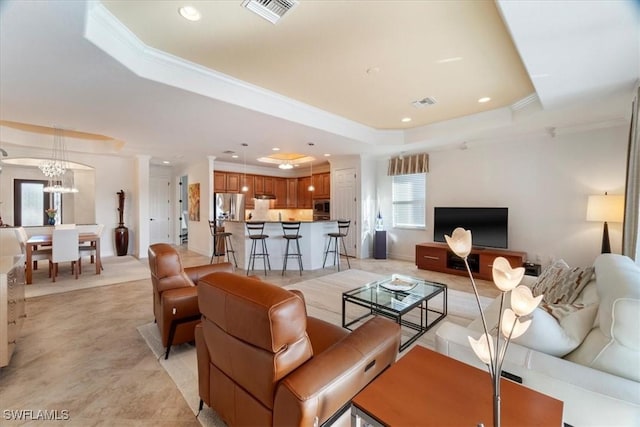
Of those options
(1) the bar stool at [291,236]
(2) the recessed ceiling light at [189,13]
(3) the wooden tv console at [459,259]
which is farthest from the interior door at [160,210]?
(3) the wooden tv console at [459,259]

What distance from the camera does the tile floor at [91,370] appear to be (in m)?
1.73

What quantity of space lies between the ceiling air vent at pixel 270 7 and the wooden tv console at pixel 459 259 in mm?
4673

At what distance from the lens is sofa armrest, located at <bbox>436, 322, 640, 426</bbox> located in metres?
1.02

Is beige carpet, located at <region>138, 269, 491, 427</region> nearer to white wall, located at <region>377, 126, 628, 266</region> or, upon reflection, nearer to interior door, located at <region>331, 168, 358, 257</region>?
interior door, located at <region>331, 168, 358, 257</region>

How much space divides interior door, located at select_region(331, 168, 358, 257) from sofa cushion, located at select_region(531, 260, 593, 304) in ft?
15.1

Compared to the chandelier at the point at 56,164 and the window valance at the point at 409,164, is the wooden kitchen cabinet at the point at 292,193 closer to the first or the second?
the window valance at the point at 409,164

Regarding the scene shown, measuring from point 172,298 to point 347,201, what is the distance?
17.5 ft

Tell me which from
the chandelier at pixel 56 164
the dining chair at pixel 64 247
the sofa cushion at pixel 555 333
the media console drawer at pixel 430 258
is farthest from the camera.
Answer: the chandelier at pixel 56 164

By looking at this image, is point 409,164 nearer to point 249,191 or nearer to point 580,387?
point 249,191

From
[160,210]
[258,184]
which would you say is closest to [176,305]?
[258,184]

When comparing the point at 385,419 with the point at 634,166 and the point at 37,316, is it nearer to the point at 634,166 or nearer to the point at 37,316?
the point at 634,166

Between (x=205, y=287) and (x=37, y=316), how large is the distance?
3.43 meters

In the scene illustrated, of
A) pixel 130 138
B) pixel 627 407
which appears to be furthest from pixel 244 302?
pixel 130 138

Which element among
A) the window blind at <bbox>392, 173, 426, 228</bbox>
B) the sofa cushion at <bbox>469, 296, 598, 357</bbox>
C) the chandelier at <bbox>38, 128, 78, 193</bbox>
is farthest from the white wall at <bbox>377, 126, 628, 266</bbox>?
the chandelier at <bbox>38, 128, 78, 193</bbox>
